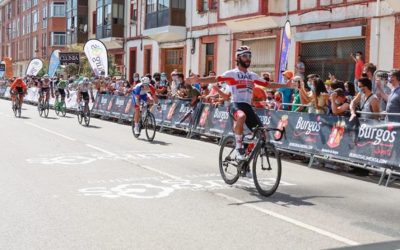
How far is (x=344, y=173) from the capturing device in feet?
35.4

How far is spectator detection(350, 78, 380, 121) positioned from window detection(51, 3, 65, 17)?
57.8 meters

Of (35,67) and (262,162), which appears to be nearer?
(262,162)

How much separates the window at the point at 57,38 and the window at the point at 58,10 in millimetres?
2142

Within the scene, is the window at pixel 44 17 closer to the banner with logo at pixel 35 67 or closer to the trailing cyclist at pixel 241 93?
the banner with logo at pixel 35 67

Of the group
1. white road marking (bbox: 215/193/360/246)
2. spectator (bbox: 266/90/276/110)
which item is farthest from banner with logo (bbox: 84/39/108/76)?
white road marking (bbox: 215/193/360/246)

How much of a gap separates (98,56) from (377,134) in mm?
18776

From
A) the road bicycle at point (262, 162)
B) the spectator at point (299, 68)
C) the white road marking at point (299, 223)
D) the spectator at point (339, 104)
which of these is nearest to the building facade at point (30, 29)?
the spectator at point (299, 68)

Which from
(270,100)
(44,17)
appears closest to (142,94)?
(270,100)

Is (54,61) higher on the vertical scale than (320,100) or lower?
higher

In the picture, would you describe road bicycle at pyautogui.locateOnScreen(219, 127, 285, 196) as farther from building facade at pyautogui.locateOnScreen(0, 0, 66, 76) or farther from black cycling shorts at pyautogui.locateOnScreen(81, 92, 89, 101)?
building facade at pyautogui.locateOnScreen(0, 0, 66, 76)

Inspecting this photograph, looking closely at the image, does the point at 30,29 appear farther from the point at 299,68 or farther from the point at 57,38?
the point at 299,68

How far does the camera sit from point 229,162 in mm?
9039

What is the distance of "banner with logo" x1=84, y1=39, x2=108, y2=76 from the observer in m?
26.4

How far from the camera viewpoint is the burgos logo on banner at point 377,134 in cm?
962
